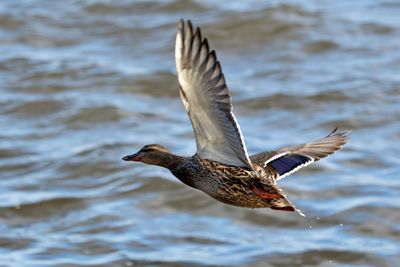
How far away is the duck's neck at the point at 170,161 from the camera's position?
6391mm

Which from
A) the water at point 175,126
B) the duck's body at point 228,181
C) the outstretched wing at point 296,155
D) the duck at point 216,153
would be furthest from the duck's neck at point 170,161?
the water at point 175,126

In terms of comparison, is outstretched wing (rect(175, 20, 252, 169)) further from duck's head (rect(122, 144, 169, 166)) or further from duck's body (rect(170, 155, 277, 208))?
duck's head (rect(122, 144, 169, 166))

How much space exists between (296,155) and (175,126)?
4.14 m

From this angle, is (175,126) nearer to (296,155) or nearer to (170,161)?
(296,155)

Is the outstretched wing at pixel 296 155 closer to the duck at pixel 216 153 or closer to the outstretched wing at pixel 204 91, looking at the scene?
the duck at pixel 216 153

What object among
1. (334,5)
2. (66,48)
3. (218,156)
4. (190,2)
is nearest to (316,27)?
(334,5)

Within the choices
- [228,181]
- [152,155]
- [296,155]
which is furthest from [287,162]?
[152,155]

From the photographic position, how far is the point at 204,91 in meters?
5.66

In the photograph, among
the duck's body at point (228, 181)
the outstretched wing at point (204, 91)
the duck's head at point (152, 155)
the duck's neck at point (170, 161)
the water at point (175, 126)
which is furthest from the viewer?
the water at point (175, 126)

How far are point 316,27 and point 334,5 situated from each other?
1.95 feet

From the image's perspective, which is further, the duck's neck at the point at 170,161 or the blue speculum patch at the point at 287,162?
the blue speculum patch at the point at 287,162

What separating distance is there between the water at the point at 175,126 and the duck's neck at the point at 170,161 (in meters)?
2.21

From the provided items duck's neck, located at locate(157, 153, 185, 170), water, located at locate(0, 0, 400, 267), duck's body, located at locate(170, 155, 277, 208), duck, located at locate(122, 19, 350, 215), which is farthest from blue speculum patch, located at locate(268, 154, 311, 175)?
water, located at locate(0, 0, 400, 267)

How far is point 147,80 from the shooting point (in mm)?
11938
